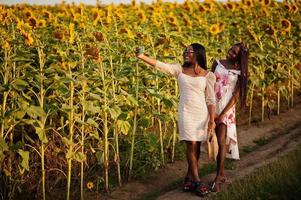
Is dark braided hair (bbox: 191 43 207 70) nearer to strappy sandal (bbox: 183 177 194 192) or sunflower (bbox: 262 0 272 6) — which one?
strappy sandal (bbox: 183 177 194 192)

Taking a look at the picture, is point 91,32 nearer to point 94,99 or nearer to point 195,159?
point 94,99

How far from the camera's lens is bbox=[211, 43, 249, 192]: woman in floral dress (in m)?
5.65

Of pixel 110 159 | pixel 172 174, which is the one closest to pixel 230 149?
pixel 172 174

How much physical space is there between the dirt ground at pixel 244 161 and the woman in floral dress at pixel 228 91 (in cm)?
45

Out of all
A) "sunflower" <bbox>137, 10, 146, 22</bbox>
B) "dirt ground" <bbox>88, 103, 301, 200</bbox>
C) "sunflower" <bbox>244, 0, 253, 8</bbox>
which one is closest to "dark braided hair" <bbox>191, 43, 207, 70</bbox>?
"dirt ground" <bbox>88, 103, 301, 200</bbox>

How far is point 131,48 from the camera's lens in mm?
6695

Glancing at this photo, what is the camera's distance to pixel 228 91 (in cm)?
571

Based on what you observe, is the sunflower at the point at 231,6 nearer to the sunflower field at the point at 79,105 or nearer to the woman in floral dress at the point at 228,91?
the sunflower field at the point at 79,105

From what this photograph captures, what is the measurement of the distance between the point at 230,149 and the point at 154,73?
52.9 inches

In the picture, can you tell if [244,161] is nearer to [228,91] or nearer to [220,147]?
[220,147]

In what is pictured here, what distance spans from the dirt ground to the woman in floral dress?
446 millimetres

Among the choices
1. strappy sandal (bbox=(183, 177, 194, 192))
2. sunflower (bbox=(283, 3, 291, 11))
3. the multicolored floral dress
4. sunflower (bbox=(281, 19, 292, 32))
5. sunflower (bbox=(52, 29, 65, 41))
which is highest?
sunflower (bbox=(283, 3, 291, 11))

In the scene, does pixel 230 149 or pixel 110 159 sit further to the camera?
pixel 110 159

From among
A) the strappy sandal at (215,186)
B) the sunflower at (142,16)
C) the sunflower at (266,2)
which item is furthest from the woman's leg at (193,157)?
the sunflower at (266,2)
